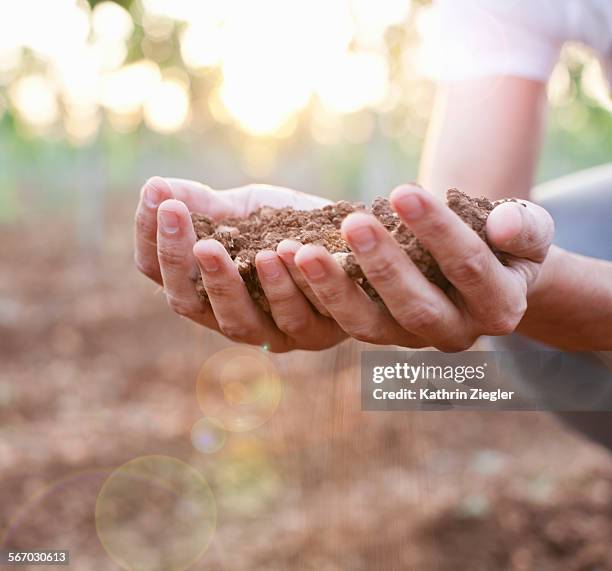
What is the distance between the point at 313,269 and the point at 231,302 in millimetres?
203

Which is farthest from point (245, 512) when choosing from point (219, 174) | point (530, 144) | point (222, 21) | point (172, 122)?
point (219, 174)

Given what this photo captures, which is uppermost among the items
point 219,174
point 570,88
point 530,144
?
point 570,88

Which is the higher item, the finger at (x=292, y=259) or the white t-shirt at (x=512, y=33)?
the white t-shirt at (x=512, y=33)

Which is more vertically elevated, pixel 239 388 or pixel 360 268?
pixel 360 268

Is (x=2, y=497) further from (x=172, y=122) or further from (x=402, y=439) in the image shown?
(x=172, y=122)

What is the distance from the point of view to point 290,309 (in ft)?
3.46

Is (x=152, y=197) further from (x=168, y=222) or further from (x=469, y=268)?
(x=469, y=268)

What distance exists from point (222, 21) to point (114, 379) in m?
2.89

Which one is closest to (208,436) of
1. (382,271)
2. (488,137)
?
(488,137)

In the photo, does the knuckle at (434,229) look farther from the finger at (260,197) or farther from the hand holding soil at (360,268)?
the finger at (260,197)

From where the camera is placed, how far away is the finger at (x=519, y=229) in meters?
0.89

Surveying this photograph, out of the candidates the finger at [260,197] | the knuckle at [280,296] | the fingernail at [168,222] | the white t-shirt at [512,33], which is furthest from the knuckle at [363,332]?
the white t-shirt at [512,33]

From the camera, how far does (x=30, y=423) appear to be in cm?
344

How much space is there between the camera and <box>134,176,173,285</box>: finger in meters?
1.11
